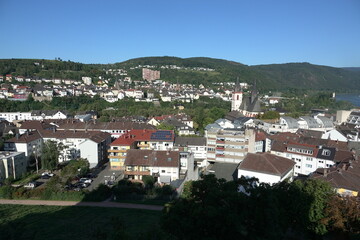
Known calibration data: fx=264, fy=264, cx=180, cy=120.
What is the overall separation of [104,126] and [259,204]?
119 feet

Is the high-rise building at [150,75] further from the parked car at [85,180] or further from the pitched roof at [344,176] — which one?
the pitched roof at [344,176]

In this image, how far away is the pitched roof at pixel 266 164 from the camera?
26269 millimetres

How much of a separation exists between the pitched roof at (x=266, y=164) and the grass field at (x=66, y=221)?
11.1 metres

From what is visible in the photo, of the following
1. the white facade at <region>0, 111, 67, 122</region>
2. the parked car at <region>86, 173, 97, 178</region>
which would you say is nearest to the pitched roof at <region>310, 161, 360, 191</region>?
the parked car at <region>86, 173, 97, 178</region>

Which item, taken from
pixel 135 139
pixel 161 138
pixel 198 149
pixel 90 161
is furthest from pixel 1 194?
pixel 198 149

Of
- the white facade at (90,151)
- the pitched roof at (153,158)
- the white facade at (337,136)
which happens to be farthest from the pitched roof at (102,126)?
the white facade at (337,136)

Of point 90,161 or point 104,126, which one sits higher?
point 104,126

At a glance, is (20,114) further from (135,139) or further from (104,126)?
(135,139)

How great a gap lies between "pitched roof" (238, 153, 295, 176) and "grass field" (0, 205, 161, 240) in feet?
36.4

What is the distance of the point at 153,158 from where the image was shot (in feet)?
94.7

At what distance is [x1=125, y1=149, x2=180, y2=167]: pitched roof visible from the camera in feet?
92.6

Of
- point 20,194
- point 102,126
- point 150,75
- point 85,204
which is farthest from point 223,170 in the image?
point 150,75

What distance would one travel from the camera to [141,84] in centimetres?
12388

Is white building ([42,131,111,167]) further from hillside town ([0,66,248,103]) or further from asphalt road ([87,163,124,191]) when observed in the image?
hillside town ([0,66,248,103])
